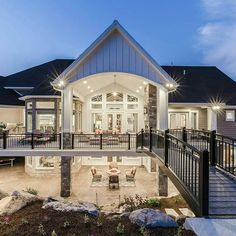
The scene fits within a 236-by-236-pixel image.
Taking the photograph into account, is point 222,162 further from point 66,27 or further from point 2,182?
point 66,27

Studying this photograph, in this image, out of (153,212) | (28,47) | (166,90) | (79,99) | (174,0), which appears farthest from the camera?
(28,47)

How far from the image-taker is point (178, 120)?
1911 cm

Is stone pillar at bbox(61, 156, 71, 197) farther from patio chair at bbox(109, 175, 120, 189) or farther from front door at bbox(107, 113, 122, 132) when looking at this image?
front door at bbox(107, 113, 122, 132)

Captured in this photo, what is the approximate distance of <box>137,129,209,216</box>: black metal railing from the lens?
16.1 ft

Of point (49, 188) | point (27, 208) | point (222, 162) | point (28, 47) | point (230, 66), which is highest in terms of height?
point (28, 47)

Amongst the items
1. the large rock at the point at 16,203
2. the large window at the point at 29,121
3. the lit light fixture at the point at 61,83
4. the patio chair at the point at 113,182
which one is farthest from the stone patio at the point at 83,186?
the large rock at the point at 16,203

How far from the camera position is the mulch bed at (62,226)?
4660 mm

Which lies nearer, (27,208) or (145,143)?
(27,208)

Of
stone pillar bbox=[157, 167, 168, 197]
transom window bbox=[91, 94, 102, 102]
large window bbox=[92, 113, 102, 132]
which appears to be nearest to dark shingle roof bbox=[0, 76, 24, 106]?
transom window bbox=[91, 94, 102, 102]

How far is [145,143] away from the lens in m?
12.6

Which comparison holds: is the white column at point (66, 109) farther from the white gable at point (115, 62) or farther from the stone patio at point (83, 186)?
the stone patio at point (83, 186)

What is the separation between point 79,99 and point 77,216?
13.9 meters

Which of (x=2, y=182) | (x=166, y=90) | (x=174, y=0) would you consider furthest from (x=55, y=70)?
(x=174, y=0)

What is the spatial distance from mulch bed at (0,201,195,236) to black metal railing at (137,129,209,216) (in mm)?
789
